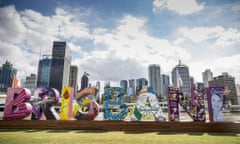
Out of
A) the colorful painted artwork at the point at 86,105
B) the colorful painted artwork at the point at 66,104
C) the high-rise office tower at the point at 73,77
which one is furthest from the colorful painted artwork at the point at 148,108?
the high-rise office tower at the point at 73,77

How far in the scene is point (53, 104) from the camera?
10180 mm

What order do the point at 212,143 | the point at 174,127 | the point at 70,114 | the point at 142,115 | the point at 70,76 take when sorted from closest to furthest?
the point at 212,143
the point at 174,127
the point at 142,115
the point at 70,114
the point at 70,76

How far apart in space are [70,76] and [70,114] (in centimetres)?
13813

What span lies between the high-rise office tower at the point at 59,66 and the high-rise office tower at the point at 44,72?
108 inches

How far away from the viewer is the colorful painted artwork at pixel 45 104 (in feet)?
32.9

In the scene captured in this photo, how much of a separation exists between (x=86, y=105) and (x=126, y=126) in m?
2.81

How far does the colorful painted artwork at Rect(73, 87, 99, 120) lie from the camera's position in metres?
9.67

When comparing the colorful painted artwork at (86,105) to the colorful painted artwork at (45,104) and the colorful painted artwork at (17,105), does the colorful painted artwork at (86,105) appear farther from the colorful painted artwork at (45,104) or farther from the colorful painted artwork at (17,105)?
the colorful painted artwork at (17,105)

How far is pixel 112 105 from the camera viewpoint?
9781 millimetres

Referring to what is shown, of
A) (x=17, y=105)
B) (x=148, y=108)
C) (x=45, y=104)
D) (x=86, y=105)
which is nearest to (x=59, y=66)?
(x=17, y=105)

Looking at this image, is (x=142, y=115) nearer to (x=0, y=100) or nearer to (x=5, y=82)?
(x=0, y=100)

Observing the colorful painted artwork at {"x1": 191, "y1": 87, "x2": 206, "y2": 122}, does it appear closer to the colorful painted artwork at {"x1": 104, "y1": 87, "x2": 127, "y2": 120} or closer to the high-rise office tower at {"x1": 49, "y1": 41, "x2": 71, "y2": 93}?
the colorful painted artwork at {"x1": 104, "y1": 87, "x2": 127, "y2": 120}

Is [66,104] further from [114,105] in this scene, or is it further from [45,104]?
[114,105]

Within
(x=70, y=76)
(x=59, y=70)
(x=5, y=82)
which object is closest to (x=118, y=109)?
(x=59, y=70)
